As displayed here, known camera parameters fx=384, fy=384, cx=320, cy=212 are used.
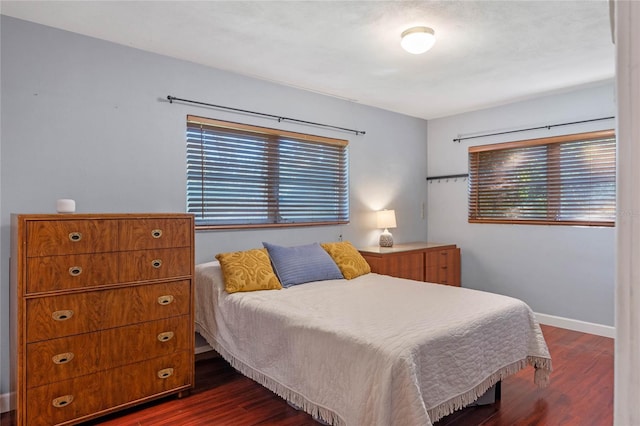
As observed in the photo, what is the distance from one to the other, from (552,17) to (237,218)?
8.82 feet

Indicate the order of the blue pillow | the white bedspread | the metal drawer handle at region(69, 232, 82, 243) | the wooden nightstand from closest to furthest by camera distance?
1. the white bedspread
2. the metal drawer handle at region(69, 232, 82, 243)
3. the blue pillow
4. the wooden nightstand

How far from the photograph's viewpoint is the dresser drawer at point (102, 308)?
208 cm

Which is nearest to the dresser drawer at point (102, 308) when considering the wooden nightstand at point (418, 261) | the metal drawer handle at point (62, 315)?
the metal drawer handle at point (62, 315)

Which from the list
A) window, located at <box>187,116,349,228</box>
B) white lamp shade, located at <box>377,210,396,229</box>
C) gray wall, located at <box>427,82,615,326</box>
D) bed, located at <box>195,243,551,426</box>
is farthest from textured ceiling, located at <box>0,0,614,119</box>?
bed, located at <box>195,243,551,426</box>

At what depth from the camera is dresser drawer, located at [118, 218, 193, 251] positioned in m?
2.37

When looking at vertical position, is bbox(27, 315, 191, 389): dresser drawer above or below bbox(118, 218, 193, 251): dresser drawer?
below

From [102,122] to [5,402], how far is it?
189 centimetres

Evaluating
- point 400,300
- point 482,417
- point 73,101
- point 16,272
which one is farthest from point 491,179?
point 16,272

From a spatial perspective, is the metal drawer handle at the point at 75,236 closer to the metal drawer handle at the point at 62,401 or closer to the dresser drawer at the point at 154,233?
the dresser drawer at the point at 154,233

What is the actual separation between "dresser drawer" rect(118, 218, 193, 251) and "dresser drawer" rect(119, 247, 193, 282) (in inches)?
1.6

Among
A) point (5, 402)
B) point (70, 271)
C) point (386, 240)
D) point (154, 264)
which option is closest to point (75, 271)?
point (70, 271)

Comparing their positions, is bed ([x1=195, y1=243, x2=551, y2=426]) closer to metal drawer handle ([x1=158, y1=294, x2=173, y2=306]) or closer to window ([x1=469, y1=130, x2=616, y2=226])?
metal drawer handle ([x1=158, y1=294, x2=173, y2=306])

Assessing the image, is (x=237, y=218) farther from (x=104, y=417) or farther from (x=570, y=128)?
(x=570, y=128)

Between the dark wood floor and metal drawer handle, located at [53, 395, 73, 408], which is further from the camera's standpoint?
the dark wood floor
